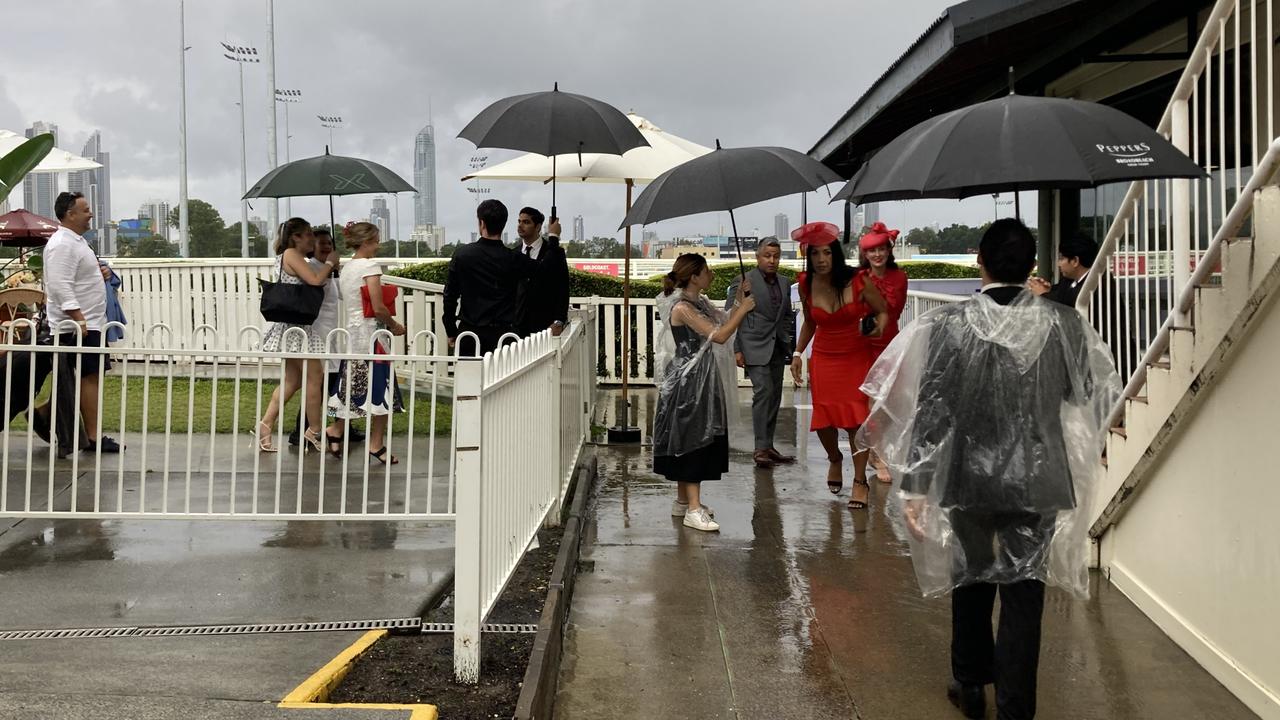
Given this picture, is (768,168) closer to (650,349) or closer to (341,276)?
(341,276)

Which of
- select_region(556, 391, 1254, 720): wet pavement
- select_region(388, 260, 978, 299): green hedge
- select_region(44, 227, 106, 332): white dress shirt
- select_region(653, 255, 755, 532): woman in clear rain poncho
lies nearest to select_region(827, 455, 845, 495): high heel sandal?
select_region(556, 391, 1254, 720): wet pavement

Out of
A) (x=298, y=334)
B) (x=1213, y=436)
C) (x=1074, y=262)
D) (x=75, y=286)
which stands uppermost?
(x=1074, y=262)

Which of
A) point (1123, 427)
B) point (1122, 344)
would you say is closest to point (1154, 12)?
point (1122, 344)

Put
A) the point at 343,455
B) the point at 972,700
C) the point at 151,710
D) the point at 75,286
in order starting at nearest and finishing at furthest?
the point at 151,710
the point at 972,700
the point at 343,455
the point at 75,286

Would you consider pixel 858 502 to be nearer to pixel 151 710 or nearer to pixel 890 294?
pixel 890 294

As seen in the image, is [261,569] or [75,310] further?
[75,310]

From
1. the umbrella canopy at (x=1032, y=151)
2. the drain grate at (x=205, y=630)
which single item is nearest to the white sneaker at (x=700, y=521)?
the drain grate at (x=205, y=630)

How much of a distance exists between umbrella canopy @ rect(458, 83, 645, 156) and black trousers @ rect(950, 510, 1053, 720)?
4.75m

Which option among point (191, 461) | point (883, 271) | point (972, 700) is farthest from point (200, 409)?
point (972, 700)

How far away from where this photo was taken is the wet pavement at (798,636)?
4.48 metres

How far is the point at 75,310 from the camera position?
7812mm

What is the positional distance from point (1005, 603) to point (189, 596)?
11.1 feet

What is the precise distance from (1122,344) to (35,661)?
565 centimetres

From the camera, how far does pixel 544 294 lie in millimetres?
7934
